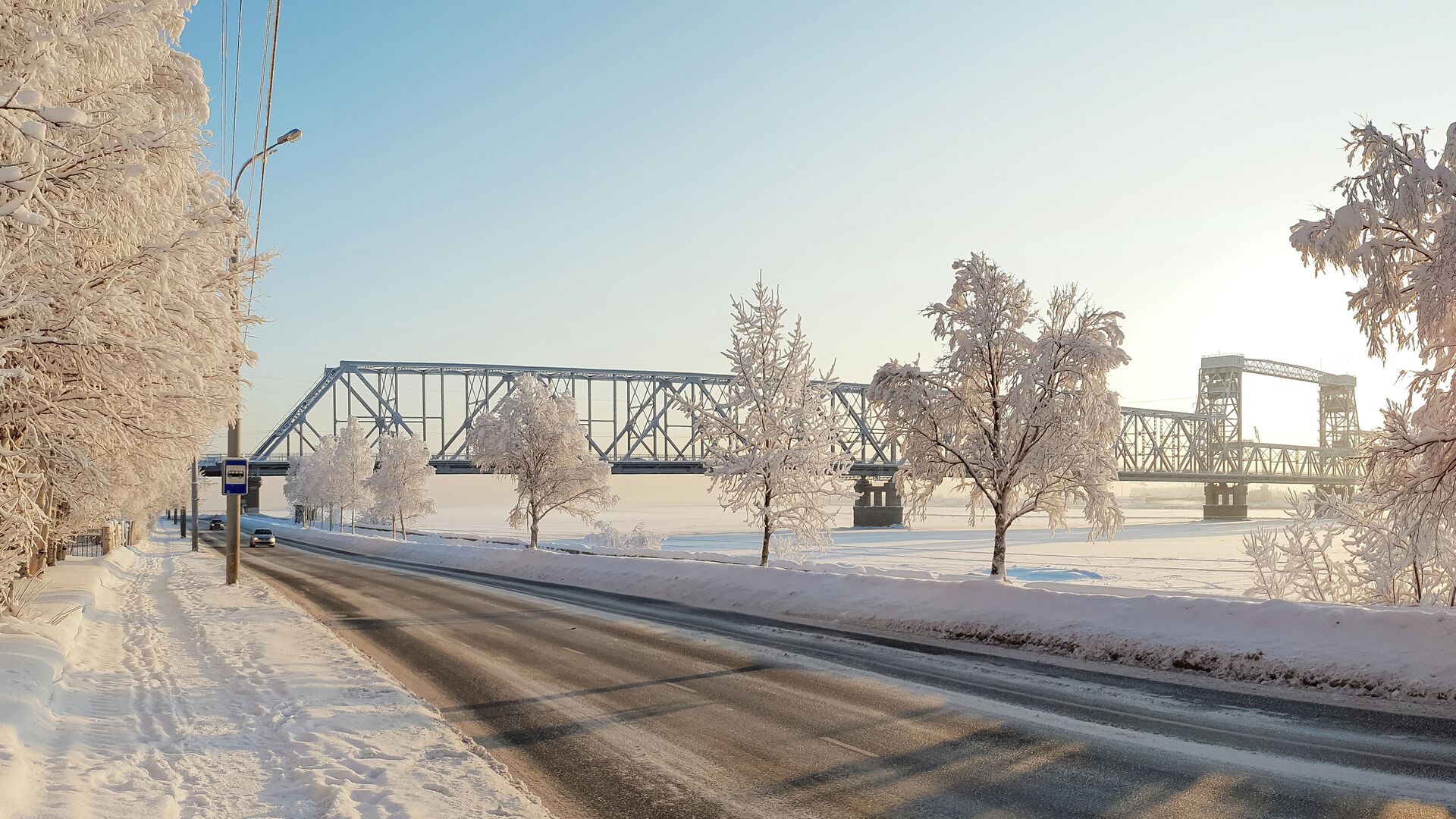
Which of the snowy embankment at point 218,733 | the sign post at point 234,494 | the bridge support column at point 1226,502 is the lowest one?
the bridge support column at point 1226,502

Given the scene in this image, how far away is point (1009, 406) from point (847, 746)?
637 inches

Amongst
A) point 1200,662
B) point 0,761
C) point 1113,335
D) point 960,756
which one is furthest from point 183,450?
point 1113,335

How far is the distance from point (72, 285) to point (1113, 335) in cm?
2115

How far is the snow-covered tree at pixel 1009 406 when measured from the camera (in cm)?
2205

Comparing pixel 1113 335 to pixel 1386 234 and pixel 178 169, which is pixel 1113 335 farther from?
pixel 178 169

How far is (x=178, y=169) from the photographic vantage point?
33.7 ft

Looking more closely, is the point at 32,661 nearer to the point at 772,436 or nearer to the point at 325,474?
the point at 772,436

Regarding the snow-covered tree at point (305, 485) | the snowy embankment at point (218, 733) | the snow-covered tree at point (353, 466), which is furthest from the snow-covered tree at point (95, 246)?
the snow-covered tree at point (305, 485)

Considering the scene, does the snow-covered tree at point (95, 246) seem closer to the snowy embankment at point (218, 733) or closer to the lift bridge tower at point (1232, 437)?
the snowy embankment at point (218, 733)

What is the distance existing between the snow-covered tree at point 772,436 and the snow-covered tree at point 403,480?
39.0m

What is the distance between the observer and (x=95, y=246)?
949cm

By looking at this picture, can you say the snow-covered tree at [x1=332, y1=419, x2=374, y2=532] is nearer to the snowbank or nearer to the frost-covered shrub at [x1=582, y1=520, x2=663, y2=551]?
the frost-covered shrub at [x1=582, y1=520, x2=663, y2=551]

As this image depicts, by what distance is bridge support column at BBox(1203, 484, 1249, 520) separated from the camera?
146000 millimetres

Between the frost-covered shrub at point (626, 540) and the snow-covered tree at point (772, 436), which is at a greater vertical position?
the snow-covered tree at point (772, 436)
